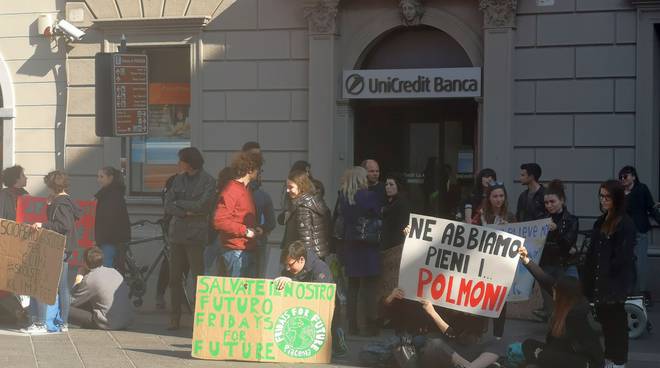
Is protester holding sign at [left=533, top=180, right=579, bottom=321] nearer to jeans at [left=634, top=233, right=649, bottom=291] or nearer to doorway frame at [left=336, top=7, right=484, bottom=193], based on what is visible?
jeans at [left=634, top=233, right=649, bottom=291]

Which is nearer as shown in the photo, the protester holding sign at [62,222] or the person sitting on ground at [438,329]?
the person sitting on ground at [438,329]

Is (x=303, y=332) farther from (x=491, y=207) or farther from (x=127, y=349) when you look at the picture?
(x=491, y=207)

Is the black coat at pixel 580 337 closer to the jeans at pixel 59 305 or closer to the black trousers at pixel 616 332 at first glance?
the black trousers at pixel 616 332

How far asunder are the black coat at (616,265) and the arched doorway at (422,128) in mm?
5959

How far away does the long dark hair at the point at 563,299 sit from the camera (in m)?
9.03

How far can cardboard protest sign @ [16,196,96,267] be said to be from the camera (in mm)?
14312

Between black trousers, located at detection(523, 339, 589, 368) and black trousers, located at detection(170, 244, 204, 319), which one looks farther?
black trousers, located at detection(170, 244, 204, 319)

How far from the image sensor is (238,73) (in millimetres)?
16625

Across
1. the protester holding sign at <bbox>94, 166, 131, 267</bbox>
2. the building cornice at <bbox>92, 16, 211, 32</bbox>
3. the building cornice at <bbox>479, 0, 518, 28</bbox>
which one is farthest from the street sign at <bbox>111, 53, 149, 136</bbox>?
the building cornice at <bbox>479, 0, 518, 28</bbox>

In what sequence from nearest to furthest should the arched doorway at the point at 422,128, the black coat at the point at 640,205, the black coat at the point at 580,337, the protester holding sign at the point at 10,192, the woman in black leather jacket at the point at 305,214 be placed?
the black coat at the point at 580,337
the woman in black leather jacket at the point at 305,214
the black coat at the point at 640,205
the protester holding sign at the point at 10,192
the arched doorway at the point at 422,128

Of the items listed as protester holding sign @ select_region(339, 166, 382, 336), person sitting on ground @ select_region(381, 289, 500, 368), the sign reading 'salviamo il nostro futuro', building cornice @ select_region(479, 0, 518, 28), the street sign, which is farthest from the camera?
the sign reading 'salviamo il nostro futuro'

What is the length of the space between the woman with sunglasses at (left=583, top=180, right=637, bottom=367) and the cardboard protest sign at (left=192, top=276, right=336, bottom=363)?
216 centimetres

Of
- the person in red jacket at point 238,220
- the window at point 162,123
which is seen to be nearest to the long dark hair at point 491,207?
the person in red jacket at point 238,220

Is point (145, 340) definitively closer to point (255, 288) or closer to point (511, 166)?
point (255, 288)
